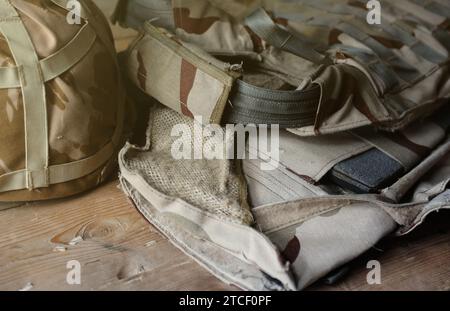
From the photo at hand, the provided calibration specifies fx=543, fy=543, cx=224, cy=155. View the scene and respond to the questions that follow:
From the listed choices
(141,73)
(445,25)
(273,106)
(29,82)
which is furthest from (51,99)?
(445,25)

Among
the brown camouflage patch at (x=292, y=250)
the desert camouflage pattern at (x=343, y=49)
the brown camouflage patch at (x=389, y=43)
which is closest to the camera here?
the brown camouflage patch at (x=292, y=250)

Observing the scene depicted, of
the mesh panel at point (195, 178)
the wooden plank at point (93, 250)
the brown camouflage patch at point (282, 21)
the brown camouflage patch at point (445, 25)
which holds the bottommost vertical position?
the wooden plank at point (93, 250)

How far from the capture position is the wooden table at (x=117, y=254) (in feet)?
2.13

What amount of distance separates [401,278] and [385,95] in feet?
0.84

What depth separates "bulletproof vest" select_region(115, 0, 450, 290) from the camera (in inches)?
26.2

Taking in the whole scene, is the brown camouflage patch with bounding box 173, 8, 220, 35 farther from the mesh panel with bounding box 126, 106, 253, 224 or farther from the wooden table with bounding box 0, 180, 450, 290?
the wooden table with bounding box 0, 180, 450, 290

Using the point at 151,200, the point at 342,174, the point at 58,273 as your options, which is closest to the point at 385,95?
the point at 342,174

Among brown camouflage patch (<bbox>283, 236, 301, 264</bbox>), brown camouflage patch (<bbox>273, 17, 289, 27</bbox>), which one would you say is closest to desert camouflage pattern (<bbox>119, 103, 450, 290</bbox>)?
brown camouflage patch (<bbox>283, 236, 301, 264</bbox>)

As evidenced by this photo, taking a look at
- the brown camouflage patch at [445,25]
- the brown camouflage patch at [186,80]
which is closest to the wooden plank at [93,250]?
the brown camouflage patch at [186,80]

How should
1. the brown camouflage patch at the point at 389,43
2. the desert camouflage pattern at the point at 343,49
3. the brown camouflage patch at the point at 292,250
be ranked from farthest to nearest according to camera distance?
the brown camouflage patch at the point at 389,43 → the desert camouflage pattern at the point at 343,49 → the brown camouflage patch at the point at 292,250

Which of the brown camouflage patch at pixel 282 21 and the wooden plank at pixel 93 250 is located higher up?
A: the brown camouflage patch at pixel 282 21

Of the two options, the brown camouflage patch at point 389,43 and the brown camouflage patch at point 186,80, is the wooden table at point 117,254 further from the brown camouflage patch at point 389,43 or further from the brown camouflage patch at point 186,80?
the brown camouflage patch at point 389,43

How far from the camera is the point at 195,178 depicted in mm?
725

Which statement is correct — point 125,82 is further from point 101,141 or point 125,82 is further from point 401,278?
point 401,278
